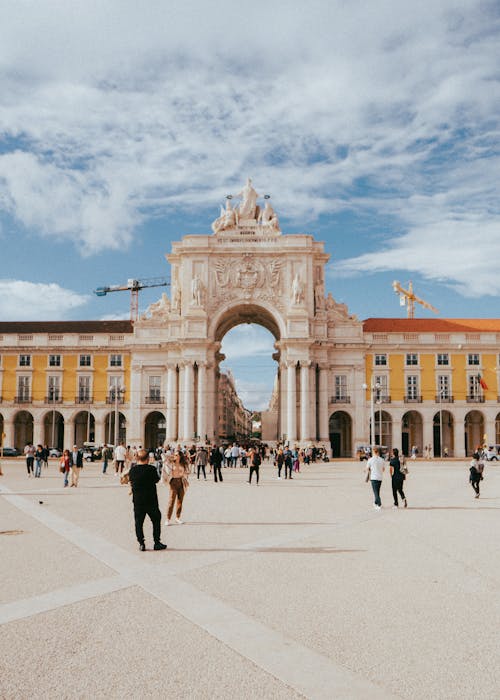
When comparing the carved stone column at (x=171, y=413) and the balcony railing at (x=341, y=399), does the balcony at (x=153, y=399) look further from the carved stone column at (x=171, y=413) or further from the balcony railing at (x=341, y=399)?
the balcony railing at (x=341, y=399)

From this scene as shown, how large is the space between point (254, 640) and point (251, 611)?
103 cm

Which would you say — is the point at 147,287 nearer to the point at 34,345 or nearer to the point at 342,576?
the point at 34,345

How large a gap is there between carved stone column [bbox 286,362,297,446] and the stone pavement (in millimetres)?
50178

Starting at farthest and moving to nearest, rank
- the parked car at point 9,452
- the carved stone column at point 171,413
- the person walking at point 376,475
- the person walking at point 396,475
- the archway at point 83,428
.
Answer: the archway at point 83,428 → the carved stone column at point 171,413 → the parked car at point 9,452 → the person walking at point 396,475 → the person walking at point 376,475

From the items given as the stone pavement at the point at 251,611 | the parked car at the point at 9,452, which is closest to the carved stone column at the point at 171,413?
the parked car at the point at 9,452

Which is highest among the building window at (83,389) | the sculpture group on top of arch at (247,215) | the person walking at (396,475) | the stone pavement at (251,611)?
the sculpture group on top of arch at (247,215)

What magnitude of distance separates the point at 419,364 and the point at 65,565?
205 feet

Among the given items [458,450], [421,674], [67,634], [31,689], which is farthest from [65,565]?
[458,450]

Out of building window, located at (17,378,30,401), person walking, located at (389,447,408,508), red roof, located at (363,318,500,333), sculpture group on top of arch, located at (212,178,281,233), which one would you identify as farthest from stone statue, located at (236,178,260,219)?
person walking, located at (389,447,408,508)

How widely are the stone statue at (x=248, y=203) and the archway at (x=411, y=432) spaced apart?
85.2 feet

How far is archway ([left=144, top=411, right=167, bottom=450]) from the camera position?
240 feet

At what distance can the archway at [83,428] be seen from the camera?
72.3 m

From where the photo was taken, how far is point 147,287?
116250 mm

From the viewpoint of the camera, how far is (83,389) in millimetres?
70812
